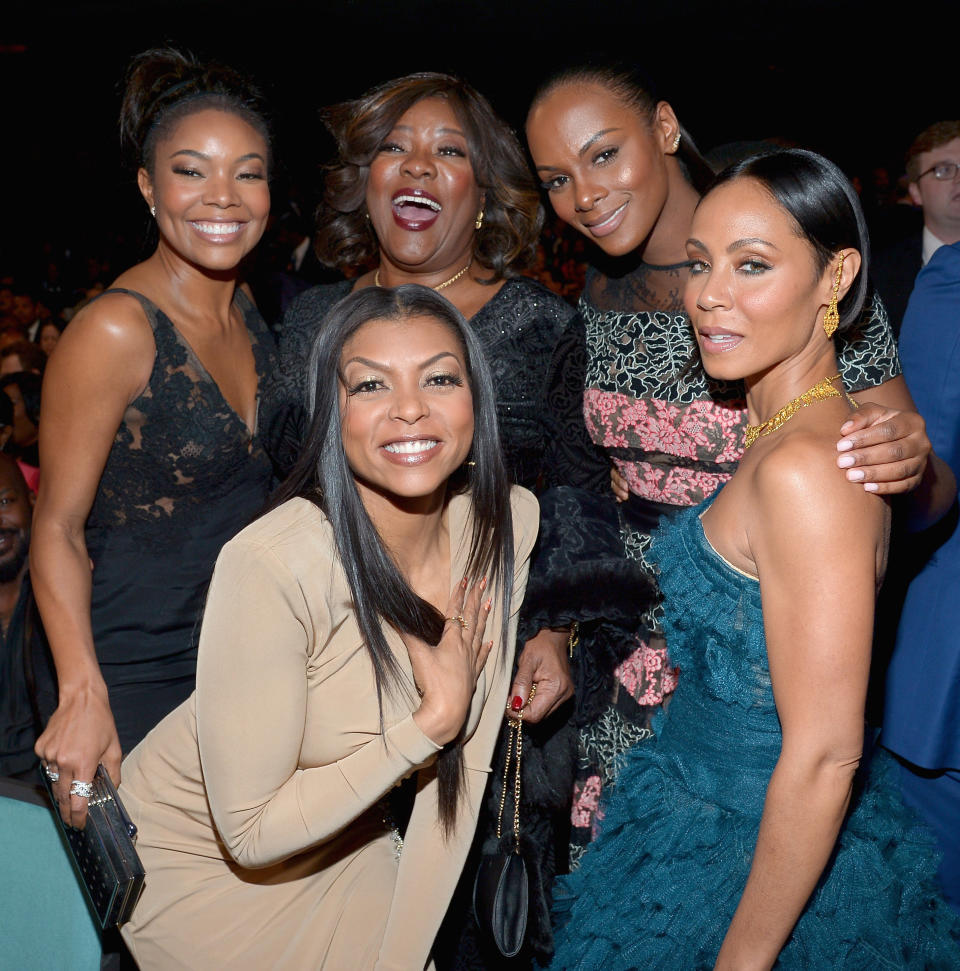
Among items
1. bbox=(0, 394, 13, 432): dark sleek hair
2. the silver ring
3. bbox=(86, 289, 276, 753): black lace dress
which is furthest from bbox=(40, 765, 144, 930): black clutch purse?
bbox=(0, 394, 13, 432): dark sleek hair

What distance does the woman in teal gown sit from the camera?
1416 millimetres

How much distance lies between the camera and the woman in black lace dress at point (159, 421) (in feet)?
6.97

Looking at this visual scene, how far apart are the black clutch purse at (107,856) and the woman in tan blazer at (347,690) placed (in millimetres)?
86

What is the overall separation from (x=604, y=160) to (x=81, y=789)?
1585mm

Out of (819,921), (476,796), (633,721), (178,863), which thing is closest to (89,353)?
(178,863)

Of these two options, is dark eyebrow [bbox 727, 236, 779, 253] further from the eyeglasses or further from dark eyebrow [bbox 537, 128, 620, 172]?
the eyeglasses

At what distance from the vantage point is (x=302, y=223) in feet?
20.0

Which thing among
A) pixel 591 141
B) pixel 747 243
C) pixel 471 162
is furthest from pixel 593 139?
pixel 747 243

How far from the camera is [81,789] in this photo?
177 cm

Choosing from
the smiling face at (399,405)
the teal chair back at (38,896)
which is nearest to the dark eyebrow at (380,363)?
the smiling face at (399,405)

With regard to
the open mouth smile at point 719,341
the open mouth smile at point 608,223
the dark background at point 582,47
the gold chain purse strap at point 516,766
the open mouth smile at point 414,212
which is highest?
the dark background at point 582,47

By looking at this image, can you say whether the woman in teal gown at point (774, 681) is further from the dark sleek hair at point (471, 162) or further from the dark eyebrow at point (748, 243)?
the dark sleek hair at point (471, 162)

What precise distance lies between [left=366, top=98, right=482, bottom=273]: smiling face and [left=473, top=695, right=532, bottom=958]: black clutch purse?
3.83ft

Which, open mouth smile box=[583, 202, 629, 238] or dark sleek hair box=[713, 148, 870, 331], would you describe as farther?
open mouth smile box=[583, 202, 629, 238]
